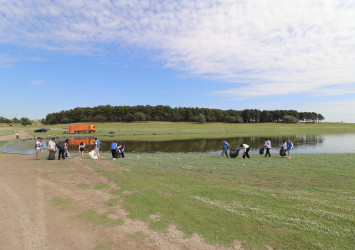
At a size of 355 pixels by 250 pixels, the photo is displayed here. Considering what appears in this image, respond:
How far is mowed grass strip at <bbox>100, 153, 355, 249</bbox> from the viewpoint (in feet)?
20.7

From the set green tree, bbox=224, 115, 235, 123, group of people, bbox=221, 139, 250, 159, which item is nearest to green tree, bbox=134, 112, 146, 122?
green tree, bbox=224, 115, 235, 123

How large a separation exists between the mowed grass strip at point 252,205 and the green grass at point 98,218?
0.73m

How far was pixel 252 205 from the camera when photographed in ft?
28.2

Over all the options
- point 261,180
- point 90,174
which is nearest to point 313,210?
point 261,180

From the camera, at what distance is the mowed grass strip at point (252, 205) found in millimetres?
6316

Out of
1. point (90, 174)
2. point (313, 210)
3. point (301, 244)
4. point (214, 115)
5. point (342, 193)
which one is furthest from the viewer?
point (214, 115)

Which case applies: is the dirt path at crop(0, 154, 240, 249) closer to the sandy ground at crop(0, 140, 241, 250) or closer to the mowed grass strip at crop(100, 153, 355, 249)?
the sandy ground at crop(0, 140, 241, 250)

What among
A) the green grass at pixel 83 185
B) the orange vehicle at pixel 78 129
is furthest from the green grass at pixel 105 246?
the orange vehicle at pixel 78 129

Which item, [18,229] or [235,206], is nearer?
[18,229]

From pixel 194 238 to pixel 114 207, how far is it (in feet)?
12.9

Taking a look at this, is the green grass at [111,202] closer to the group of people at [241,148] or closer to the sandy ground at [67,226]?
the sandy ground at [67,226]

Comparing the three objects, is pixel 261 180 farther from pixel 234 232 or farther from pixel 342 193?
pixel 234 232

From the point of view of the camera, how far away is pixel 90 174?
49.1 feet

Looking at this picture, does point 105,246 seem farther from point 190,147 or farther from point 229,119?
point 229,119
